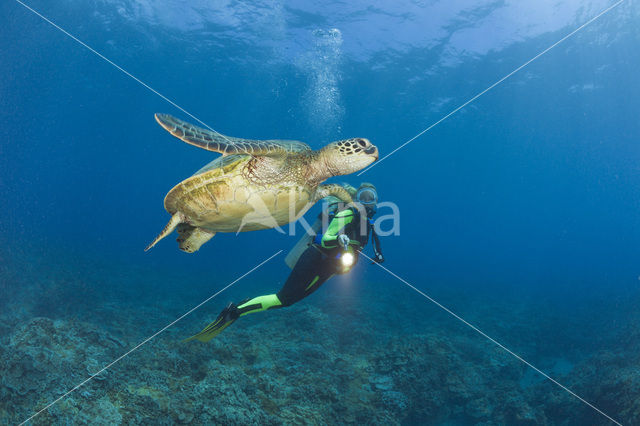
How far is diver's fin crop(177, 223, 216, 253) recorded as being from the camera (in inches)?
194

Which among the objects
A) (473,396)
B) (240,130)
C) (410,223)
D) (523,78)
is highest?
(410,223)

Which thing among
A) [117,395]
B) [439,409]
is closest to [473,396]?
[439,409]

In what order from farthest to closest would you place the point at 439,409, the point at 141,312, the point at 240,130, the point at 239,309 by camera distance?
the point at 240,130 → the point at 141,312 → the point at 439,409 → the point at 239,309

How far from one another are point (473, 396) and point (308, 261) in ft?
14.0

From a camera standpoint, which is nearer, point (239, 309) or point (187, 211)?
point (187, 211)

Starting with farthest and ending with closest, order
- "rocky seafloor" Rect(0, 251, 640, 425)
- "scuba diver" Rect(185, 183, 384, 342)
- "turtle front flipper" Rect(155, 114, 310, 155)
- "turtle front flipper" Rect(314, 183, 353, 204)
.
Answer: "turtle front flipper" Rect(314, 183, 353, 204) < "scuba diver" Rect(185, 183, 384, 342) < "rocky seafloor" Rect(0, 251, 640, 425) < "turtle front flipper" Rect(155, 114, 310, 155)

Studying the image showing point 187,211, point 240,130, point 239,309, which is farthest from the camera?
point 240,130

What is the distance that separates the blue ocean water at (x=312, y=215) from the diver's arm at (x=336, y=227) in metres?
2.11

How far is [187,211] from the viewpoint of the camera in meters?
4.08

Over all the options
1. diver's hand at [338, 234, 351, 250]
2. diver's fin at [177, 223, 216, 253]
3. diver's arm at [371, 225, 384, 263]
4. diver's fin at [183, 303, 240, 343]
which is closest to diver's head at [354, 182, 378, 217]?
diver's arm at [371, 225, 384, 263]

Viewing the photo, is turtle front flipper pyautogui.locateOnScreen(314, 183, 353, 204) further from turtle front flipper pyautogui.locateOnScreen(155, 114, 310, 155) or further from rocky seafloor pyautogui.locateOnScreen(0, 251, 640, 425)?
rocky seafloor pyautogui.locateOnScreen(0, 251, 640, 425)

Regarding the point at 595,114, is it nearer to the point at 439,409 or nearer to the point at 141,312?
the point at 439,409

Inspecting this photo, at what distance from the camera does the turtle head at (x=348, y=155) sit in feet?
12.6

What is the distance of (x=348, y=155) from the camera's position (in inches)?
152
